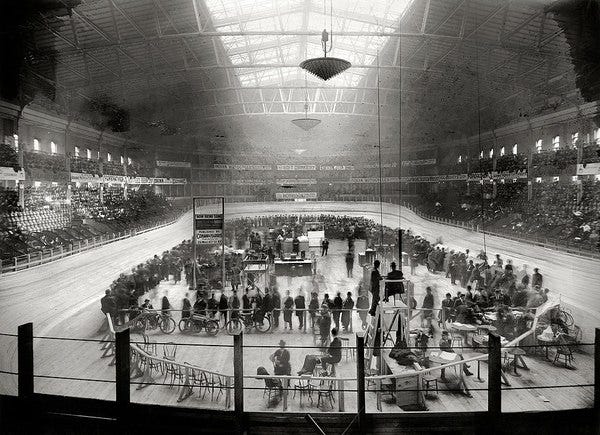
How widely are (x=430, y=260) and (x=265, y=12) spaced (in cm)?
1214

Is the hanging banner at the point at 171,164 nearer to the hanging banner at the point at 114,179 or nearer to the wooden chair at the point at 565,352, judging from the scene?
the hanging banner at the point at 114,179

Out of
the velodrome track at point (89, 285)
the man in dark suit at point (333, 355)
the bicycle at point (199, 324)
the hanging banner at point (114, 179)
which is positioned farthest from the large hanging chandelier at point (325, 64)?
the hanging banner at point (114, 179)

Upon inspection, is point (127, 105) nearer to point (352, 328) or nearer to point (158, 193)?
point (158, 193)

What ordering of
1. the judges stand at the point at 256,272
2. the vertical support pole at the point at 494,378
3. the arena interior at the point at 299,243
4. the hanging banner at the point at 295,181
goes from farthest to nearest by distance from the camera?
the hanging banner at the point at 295,181 → the judges stand at the point at 256,272 → the arena interior at the point at 299,243 → the vertical support pole at the point at 494,378

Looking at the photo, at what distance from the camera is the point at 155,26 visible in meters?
15.5

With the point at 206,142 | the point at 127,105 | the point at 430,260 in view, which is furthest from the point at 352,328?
the point at 206,142

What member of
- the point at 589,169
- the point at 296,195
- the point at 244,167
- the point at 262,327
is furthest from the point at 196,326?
the point at 244,167

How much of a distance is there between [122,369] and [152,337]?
15.3 feet

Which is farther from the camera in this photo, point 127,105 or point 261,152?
point 261,152

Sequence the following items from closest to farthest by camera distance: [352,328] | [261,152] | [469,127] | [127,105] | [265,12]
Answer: [352,328]
[265,12]
[127,105]
[469,127]
[261,152]

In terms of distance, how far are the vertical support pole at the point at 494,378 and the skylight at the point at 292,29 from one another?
13176 millimetres

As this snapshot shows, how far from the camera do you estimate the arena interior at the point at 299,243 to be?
6.05m

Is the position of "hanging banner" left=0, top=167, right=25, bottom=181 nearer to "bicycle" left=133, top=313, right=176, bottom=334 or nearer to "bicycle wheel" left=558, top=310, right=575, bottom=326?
"bicycle" left=133, top=313, right=176, bottom=334

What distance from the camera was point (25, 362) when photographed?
18.2 feet
